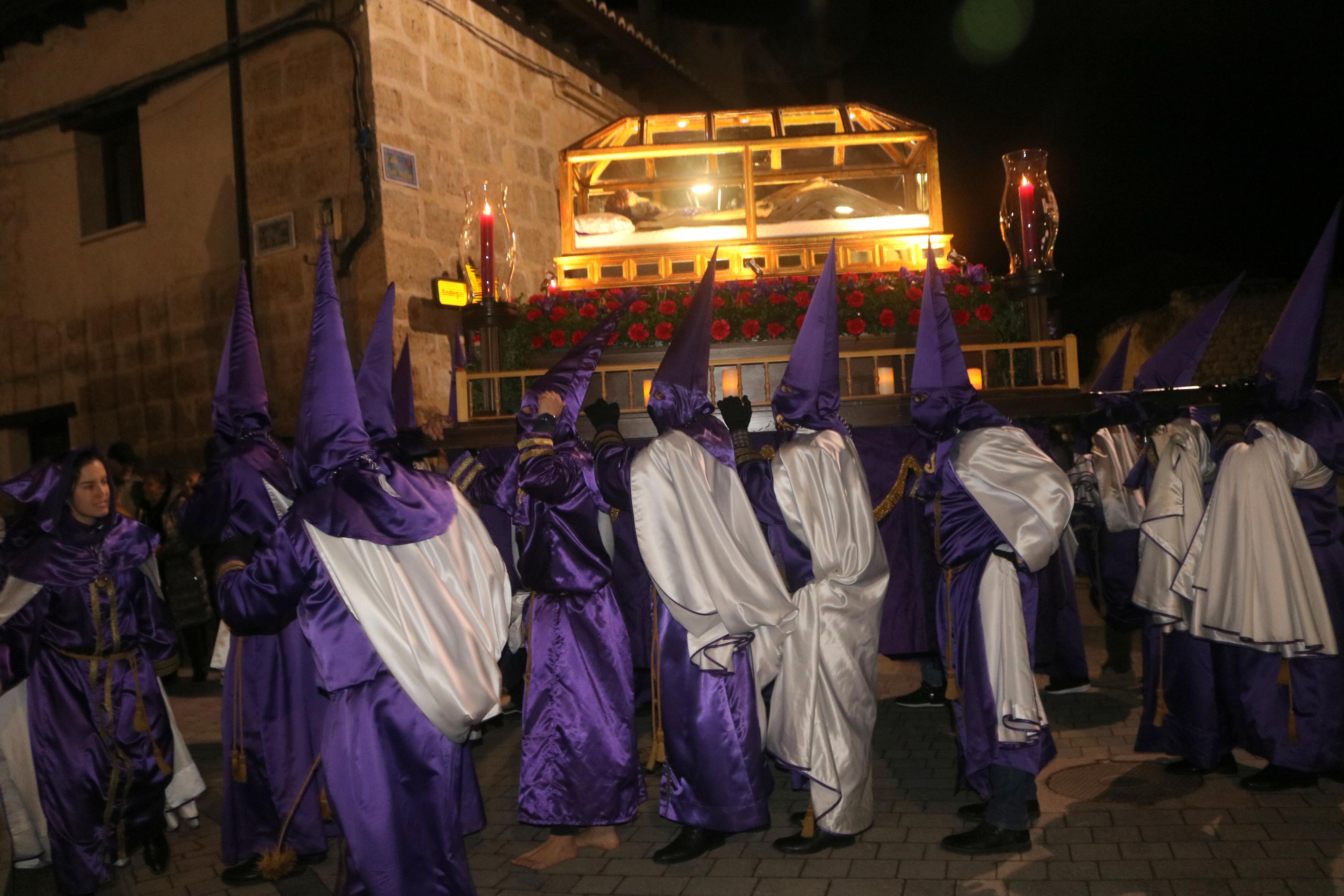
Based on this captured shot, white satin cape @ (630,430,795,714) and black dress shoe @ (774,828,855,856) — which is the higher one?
white satin cape @ (630,430,795,714)

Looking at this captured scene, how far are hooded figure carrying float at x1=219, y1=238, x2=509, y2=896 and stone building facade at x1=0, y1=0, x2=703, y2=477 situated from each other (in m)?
6.81

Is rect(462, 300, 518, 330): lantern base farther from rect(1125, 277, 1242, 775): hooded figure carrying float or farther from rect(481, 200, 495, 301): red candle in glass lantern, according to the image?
rect(1125, 277, 1242, 775): hooded figure carrying float

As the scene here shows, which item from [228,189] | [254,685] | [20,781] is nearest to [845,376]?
[254,685]

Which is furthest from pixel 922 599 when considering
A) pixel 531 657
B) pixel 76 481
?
pixel 76 481

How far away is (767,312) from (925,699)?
285cm

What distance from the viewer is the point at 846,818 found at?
15.0 ft

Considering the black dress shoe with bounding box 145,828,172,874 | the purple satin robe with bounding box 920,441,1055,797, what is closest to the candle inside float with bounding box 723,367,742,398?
the purple satin robe with bounding box 920,441,1055,797

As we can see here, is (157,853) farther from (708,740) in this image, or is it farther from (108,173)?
(108,173)

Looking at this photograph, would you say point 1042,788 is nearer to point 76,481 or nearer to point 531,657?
point 531,657

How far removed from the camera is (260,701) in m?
4.67

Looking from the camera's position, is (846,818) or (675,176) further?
(675,176)

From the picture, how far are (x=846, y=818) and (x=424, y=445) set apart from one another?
2384 millimetres

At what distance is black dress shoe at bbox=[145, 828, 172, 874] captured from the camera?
197 inches

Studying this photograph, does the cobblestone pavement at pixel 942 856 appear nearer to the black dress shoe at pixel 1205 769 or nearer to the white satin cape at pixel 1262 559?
the black dress shoe at pixel 1205 769
